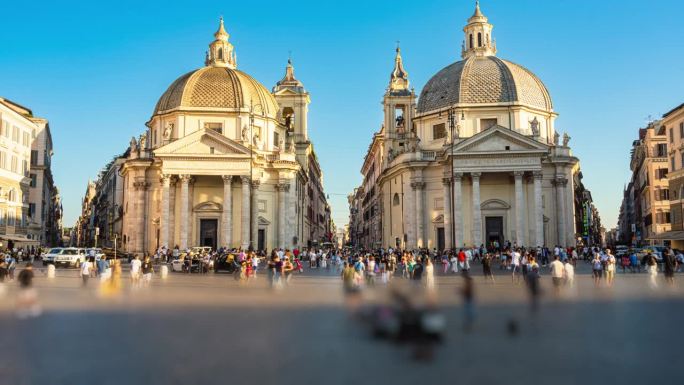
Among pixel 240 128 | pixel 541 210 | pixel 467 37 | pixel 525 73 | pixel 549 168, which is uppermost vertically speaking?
pixel 467 37

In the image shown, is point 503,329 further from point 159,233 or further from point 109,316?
point 159,233

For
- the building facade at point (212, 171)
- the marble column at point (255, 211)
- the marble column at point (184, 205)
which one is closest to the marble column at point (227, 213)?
the building facade at point (212, 171)

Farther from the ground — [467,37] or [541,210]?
[467,37]

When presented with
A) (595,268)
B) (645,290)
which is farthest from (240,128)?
(645,290)

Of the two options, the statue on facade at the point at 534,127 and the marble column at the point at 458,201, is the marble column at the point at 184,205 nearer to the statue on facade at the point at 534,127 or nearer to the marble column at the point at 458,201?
the marble column at the point at 458,201

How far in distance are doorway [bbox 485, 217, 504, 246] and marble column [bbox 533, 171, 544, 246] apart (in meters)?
3.37

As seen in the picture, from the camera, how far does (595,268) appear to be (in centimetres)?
2867

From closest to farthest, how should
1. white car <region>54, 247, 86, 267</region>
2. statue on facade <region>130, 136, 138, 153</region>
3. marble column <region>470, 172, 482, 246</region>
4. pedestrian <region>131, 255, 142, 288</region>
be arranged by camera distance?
pedestrian <region>131, 255, 142, 288</region> → white car <region>54, 247, 86, 267</region> → marble column <region>470, 172, 482, 246</region> → statue on facade <region>130, 136, 138, 153</region>

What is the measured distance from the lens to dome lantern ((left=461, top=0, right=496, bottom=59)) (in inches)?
2616

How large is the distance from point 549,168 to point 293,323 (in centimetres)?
4950

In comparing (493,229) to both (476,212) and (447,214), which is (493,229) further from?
(447,214)

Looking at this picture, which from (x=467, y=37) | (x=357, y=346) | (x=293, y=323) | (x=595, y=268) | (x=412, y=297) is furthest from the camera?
(x=467, y=37)

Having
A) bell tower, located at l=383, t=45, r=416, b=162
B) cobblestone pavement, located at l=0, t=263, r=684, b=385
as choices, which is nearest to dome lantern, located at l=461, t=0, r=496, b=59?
bell tower, located at l=383, t=45, r=416, b=162

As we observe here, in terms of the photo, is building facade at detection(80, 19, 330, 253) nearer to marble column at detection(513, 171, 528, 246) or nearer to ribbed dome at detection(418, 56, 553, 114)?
ribbed dome at detection(418, 56, 553, 114)
